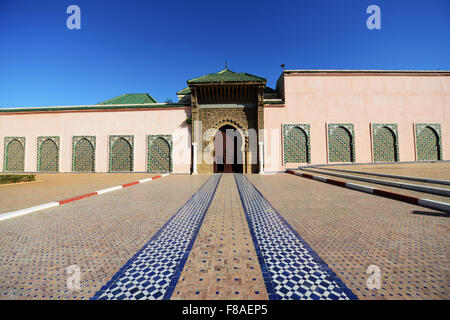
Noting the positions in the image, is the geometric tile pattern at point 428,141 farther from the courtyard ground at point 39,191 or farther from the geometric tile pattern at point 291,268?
the courtyard ground at point 39,191

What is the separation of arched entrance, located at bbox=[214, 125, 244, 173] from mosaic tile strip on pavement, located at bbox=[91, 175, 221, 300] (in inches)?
284

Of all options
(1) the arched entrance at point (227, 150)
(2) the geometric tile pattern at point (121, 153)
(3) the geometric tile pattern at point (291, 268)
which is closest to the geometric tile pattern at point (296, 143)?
(1) the arched entrance at point (227, 150)

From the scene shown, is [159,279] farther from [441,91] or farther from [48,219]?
[441,91]

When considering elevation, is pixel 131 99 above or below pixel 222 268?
above

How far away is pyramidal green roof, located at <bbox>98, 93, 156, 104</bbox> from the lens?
37.5 feet

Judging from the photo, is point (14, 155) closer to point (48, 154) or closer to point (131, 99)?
point (48, 154)

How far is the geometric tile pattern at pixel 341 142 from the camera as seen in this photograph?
8758mm

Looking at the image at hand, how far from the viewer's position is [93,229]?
1.78m

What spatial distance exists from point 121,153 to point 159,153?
2.04 meters

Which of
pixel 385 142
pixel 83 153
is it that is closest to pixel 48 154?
pixel 83 153

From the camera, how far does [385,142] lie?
890 centimetres

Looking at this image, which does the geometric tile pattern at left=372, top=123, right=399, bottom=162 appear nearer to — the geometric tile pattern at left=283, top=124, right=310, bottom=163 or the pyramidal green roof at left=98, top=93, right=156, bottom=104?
the geometric tile pattern at left=283, top=124, right=310, bottom=163
